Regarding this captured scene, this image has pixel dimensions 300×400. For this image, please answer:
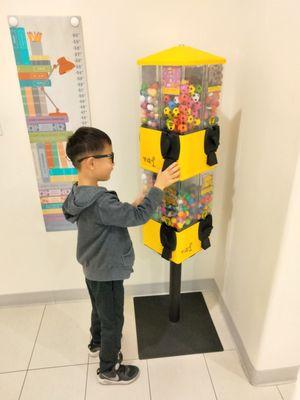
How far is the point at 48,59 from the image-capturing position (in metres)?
1.53

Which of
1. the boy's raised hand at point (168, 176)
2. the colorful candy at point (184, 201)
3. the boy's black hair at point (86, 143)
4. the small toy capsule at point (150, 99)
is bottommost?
the colorful candy at point (184, 201)

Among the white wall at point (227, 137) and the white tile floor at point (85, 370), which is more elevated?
the white wall at point (227, 137)

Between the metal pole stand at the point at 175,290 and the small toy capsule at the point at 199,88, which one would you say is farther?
the metal pole stand at the point at 175,290

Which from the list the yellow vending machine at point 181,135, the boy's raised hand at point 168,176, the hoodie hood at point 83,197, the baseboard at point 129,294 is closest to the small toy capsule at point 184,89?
the yellow vending machine at point 181,135

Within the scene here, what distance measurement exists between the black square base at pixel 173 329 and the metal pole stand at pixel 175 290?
0.06 meters

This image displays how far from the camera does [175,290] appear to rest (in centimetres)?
180

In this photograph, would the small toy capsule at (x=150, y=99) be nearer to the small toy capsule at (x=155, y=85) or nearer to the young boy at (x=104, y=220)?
the small toy capsule at (x=155, y=85)

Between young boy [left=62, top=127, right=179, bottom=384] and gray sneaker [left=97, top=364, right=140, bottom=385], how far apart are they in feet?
0.04

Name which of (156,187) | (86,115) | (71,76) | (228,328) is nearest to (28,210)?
(86,115)

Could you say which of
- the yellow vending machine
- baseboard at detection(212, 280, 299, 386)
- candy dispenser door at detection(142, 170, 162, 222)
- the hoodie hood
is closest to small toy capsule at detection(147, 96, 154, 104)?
the yellow vending machine

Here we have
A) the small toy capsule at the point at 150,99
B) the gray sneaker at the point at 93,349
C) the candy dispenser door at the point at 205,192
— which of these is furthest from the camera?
the gray sneaker at the point at 93,349

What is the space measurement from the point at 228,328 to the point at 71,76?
1718 mm

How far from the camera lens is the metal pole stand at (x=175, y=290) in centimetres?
174

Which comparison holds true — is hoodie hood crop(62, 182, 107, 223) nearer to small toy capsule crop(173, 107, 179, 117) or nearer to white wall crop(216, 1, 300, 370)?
small toy capsule crop(173, 107, 179, 117)
